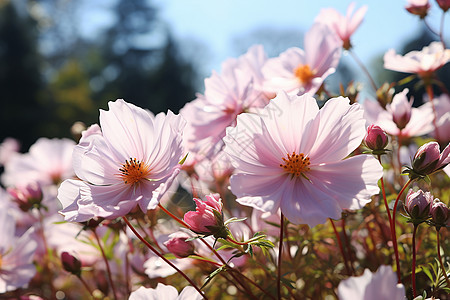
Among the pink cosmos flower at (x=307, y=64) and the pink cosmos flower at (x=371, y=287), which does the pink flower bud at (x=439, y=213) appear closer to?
the pink cosmos flower at (x=371, y=287)

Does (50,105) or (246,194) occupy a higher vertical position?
(50,105)

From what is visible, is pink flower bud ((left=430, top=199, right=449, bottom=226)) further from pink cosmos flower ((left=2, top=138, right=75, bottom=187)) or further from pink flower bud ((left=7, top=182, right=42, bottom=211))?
pink cosmos flower ((left=2, top=138, right=75, bottom=187))

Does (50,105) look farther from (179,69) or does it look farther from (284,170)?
(284,170)

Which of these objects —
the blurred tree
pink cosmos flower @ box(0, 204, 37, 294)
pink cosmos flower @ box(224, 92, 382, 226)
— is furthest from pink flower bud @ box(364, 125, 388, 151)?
the blurred tree

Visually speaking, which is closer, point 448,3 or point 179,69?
point 448,3

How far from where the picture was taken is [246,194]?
0.39 metres

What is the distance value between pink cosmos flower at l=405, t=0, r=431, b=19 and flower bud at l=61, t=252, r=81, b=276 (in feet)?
1.91

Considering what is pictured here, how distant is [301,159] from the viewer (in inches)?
16.8

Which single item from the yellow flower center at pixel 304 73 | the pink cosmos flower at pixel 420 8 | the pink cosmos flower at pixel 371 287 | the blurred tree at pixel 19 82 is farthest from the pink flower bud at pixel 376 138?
the blurred tree at pixel 19 82

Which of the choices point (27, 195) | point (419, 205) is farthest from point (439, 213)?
point (27, 195)

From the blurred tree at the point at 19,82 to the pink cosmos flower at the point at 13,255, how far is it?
961 centimetres

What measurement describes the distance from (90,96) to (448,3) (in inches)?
520

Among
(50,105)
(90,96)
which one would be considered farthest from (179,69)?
(50,105)

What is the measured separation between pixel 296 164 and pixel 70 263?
318 millimetres
